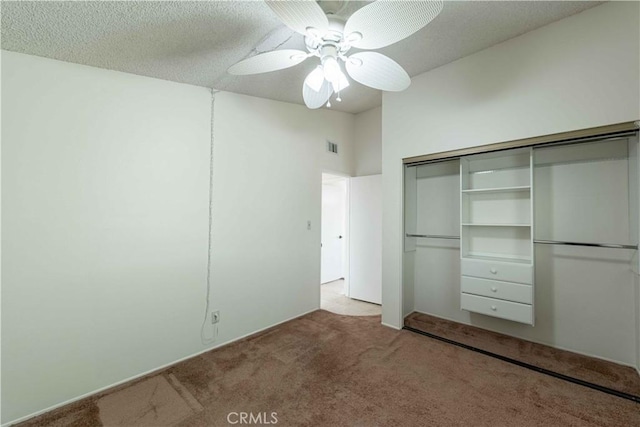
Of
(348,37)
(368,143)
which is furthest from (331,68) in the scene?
(368,143)

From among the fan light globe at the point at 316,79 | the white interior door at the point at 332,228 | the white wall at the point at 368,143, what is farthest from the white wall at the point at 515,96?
the white interior door at the point at 332,228

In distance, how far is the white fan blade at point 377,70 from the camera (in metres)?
1.57

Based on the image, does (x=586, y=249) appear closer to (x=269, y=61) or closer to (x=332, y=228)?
(x=269, y=61)

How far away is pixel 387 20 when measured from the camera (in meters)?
1.25

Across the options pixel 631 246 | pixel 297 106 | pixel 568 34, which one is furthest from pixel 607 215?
pixel 297 106

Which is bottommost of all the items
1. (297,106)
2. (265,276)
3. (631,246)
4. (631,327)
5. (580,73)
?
(631,327)

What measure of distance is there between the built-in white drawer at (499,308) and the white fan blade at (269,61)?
2598mm

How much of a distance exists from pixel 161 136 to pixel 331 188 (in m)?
3.40

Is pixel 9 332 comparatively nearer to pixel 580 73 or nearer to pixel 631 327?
pixel 580 73

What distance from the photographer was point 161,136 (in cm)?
230

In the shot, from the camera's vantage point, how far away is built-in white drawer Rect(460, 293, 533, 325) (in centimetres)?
237

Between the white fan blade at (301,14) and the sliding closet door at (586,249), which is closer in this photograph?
the white fan blade at (301,14)

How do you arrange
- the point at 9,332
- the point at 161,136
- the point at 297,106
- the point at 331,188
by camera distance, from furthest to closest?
1. the point at 331,188
2. the point at 297,106
3. the point at 161,136
4. the point at 9,332

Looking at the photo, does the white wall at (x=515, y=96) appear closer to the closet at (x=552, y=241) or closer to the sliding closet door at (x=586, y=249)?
the closet at (x=552, y=241)
